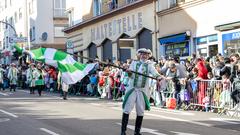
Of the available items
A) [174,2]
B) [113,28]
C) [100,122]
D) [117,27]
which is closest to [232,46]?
[174,2]

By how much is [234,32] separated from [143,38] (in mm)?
9382

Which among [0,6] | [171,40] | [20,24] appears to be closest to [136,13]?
[171,40]

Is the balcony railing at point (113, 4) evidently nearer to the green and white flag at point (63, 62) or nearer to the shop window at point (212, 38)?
the shop window at point (212, 38)

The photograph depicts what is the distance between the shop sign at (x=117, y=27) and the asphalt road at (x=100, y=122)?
1398 cm

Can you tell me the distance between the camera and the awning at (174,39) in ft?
86.3

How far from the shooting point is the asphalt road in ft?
39.8

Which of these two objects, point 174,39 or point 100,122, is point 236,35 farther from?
point 100,122

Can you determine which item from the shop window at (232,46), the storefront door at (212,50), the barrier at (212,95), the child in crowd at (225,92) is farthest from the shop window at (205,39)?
the child in crowd at (225,92)

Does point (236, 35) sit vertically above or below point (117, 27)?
below

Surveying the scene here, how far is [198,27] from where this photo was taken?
25.4m

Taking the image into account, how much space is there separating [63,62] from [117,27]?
2196cm

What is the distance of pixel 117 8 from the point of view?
Result: 33.8m

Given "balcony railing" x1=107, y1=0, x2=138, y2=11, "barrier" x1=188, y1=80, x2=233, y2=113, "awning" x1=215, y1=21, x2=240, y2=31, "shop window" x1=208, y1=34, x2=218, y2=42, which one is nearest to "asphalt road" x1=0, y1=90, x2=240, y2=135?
"barrier" x1=188, y1=80, x2=233, y2=113

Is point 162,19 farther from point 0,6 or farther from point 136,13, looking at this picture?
point 0,6
